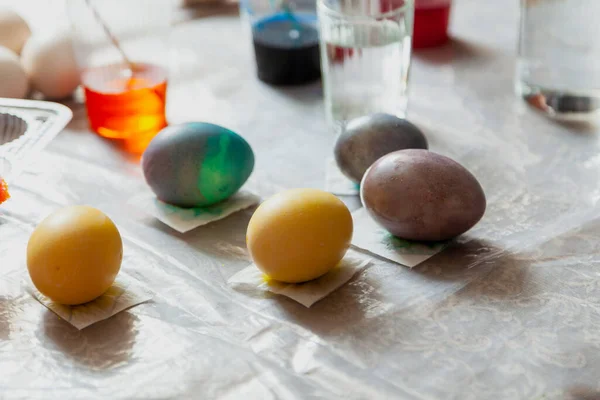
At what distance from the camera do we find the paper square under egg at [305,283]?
2.26 feet

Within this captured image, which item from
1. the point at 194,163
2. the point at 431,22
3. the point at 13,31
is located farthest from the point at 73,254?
the point at 431,22

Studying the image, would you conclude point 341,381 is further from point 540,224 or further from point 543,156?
point 543,156

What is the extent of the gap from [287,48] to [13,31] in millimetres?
372

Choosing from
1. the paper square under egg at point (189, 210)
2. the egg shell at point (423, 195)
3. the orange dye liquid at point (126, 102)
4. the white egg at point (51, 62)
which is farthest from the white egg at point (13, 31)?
the egg shell at point (423, 195)

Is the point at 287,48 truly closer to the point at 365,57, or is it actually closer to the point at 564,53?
the point at 365,57

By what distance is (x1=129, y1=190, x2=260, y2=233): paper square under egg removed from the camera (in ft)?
2.64

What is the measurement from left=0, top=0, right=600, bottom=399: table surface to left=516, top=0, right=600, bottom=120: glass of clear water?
4 cm

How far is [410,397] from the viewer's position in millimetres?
581

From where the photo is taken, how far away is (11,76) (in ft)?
3.29

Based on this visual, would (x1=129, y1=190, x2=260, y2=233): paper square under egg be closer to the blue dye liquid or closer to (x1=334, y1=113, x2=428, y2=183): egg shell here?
(x1=334, y1=113, x2=428, y2=183): egg shell

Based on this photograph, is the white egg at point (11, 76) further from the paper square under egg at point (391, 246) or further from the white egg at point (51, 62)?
the paper square under egg at point (391, 246)

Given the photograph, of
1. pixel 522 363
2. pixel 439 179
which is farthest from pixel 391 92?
pixel 522 363

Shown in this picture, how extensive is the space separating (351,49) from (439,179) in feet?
0.99

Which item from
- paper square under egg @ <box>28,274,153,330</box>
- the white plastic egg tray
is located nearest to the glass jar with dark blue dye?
the white plastic egg tray
